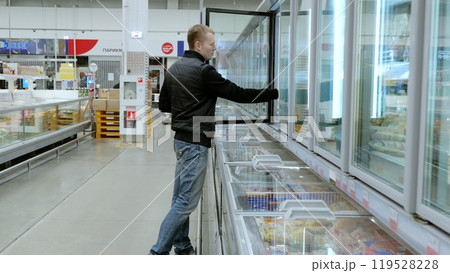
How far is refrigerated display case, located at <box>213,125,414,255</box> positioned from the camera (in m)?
2.00

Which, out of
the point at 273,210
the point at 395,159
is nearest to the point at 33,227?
the point at 273,210

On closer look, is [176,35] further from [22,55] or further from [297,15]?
[297,15]

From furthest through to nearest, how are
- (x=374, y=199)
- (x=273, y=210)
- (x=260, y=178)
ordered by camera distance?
(x=260, y=178), (x=273, y=210), (x=374, y=199)

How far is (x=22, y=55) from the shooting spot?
53.9 ft

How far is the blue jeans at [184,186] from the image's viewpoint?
3328mm

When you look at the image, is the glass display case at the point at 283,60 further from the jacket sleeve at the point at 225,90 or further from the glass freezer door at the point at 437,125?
the glass freezer door at the point at 437,125

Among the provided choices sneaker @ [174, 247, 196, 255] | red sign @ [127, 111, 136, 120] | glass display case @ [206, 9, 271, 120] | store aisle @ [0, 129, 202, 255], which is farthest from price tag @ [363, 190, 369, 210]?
red sign @ [127, 111, 136, 120]

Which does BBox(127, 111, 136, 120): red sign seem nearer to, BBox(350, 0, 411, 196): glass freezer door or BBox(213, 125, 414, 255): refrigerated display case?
BBox(213, 125, 414, 255): refrigerated display case

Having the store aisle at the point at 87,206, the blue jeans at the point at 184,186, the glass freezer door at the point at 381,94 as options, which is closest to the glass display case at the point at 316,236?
the glass freezer door at the point at 381,94

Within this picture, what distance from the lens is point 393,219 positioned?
1.92m

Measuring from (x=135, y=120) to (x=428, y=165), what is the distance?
9.26m

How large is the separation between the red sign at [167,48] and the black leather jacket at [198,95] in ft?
44.0

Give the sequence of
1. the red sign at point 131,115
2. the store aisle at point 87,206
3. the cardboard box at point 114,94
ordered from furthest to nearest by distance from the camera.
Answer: the cardboard box at point 114,94 < the red sign at point 131,115 < the store aisle at point 87,206

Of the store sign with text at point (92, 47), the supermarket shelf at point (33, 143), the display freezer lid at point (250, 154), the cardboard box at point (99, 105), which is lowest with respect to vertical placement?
the supermarket shelf at point (33, 143)
